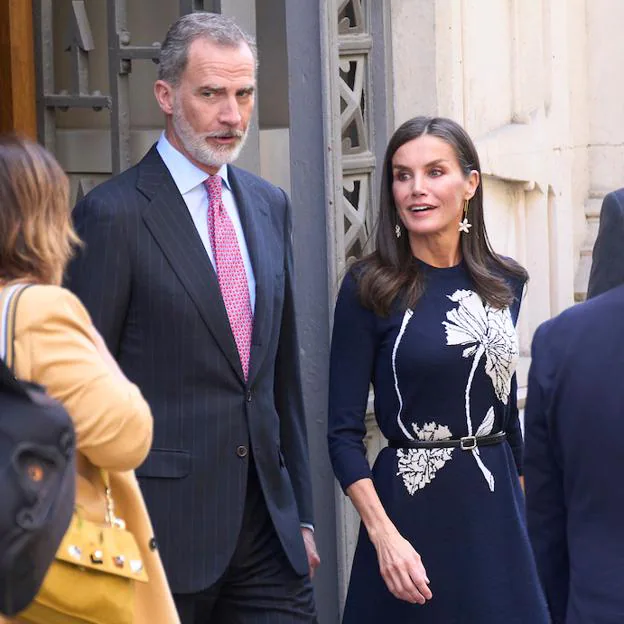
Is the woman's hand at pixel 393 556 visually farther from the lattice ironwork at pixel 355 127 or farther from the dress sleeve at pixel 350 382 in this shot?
the lattice ironwork at pixel 355 127

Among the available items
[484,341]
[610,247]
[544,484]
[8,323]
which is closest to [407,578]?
[484,341]

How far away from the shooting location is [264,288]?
14.0 ft

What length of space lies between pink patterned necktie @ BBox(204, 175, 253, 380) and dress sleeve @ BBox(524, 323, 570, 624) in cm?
100

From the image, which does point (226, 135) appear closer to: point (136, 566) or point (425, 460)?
point (425, 460)

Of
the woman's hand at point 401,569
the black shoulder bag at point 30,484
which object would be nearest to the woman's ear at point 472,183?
the woman's hand at point 401,569

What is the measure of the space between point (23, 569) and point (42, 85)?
3.33 metres

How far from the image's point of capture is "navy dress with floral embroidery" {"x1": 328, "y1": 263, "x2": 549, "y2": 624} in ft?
14.6

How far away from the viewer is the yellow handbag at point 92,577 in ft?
10.0

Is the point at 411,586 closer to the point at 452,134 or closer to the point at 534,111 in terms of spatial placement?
the point at 452,134

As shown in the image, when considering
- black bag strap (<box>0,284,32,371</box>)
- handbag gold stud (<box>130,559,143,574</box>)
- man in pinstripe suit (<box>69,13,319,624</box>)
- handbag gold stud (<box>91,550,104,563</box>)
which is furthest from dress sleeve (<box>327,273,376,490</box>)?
black bag strap (<box>0,284,32,371</box>)

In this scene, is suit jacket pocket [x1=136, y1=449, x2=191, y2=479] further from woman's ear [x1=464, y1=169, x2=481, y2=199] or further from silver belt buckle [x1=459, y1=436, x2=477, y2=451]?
woman's ear [x1=464, y1=169, x2=481, y2=199]

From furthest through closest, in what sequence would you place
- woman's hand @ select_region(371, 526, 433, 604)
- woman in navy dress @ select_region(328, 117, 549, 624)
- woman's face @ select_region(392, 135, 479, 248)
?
1. woman's face @ select_region(392, 135, 479, 248)
2. woman in navy dress @ select_region(328, 117, 549, 624)
3. woman's hand @ select_region(371, 526, 433, 604)

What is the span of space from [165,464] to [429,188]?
3.62 feet

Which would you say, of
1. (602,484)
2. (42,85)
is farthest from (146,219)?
(42,85)
